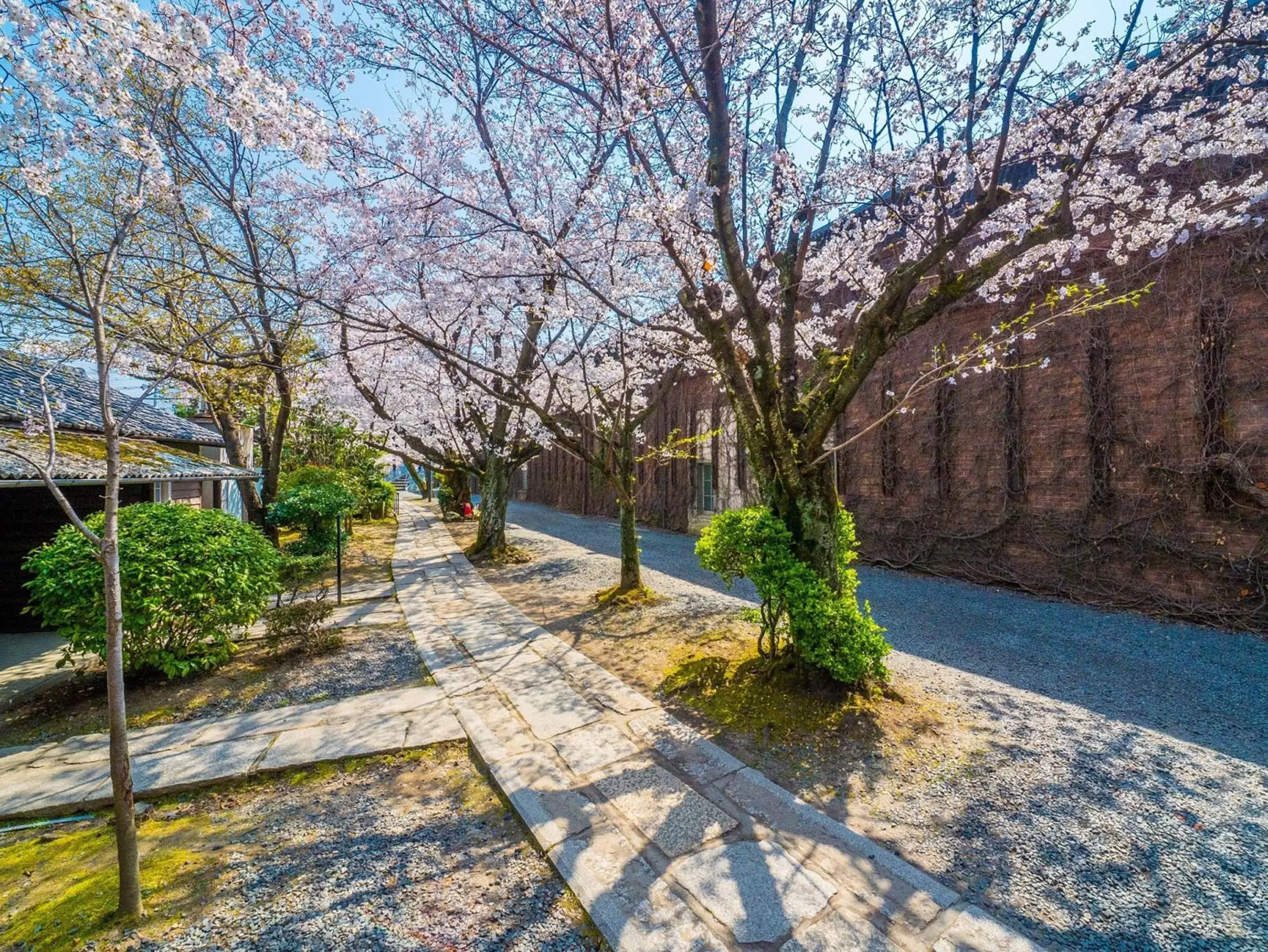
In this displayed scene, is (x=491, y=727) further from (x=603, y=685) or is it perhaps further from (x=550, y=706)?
(x=603, y=685)

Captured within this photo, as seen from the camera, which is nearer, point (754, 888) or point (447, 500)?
point (754, 888)

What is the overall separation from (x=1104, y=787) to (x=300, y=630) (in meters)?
6.25

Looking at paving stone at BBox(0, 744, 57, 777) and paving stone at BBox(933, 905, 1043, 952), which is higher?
paving stone at BBox(933, 905, 1043, 952)

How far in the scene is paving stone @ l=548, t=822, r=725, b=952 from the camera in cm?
189

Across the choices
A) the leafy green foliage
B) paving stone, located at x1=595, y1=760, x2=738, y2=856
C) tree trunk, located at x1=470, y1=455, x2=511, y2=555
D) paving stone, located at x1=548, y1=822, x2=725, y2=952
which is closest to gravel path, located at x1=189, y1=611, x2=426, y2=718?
paving stone, located at x1=595, y1=760, x2=738, y2=856

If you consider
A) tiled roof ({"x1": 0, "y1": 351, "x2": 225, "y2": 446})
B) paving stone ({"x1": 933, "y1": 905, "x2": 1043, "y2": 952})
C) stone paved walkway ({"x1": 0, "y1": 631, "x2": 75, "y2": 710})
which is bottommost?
stone paved walkway ({"x1": 0, "y1": 631, "x2": 75, "y2": 710})

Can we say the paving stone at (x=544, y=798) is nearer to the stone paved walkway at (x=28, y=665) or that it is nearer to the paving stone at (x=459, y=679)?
the paving stone at (x=459, y=679)

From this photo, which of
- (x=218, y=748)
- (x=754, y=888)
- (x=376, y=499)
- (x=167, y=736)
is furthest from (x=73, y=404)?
(x=376, y=499)

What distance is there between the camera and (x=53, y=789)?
2.99m

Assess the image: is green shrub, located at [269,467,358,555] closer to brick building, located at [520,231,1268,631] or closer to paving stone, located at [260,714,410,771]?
paving stone, located at [260,714,410,771]

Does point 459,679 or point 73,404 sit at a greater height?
point 73,404

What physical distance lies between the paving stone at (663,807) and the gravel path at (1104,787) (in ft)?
2.82

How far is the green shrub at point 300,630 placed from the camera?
5133 millimetres

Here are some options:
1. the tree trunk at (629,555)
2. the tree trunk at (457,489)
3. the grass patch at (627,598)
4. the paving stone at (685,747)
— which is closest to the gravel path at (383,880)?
the paving stone at (685,747)
